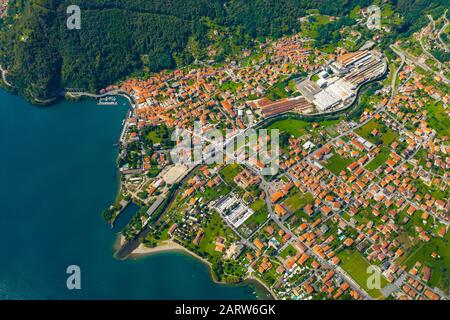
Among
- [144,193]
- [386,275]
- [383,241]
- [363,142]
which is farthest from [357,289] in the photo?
[144,193]

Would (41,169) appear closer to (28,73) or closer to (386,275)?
(28,73)

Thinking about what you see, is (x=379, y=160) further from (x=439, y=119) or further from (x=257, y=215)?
(x=257, y=215)

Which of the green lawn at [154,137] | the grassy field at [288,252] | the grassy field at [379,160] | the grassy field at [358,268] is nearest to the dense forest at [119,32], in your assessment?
the green lawn at [154,137]

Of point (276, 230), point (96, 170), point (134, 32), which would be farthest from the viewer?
point (134, 32)

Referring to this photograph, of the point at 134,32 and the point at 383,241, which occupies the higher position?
the point at 134,32

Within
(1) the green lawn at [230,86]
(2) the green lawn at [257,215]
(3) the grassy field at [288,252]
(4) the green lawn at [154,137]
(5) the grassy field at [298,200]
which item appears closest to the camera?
(3) the grassy field at [288,252]

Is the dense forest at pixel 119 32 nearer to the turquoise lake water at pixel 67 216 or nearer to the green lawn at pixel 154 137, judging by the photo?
the turquoise lake water at pixel 67 216

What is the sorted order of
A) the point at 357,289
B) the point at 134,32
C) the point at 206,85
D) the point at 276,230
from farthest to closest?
the point at 134,32 → the point at 206,85 → the point at 276,230 → the point at 357,289

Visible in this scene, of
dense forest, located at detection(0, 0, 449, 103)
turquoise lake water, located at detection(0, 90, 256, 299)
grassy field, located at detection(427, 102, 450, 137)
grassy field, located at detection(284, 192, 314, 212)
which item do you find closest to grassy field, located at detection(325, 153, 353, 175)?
grassy field, located at detection(284, 192, 314, 212)
